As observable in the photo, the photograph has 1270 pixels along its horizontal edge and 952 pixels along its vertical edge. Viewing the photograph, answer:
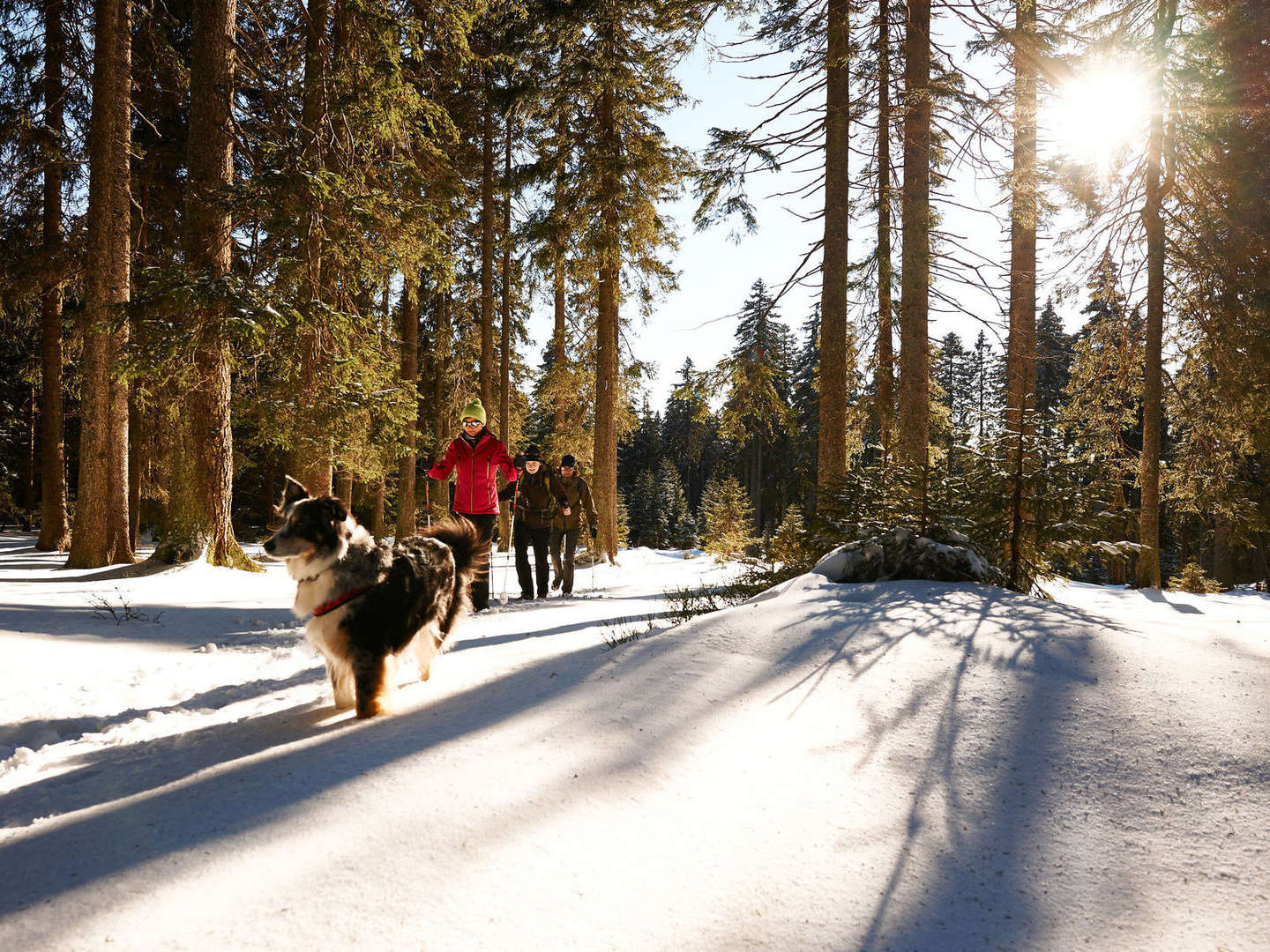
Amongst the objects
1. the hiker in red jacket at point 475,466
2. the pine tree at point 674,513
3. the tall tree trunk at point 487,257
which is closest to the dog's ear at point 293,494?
the hiker in red jacket at point 475,466

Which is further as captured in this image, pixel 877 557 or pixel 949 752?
pixel 877 557

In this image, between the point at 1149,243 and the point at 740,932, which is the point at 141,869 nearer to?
the point at 740,932

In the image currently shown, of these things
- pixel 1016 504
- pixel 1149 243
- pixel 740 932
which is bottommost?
pixel 740 932

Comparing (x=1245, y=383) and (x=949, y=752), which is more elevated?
(x=1245, y=383)

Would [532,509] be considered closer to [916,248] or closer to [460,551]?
[460,551]

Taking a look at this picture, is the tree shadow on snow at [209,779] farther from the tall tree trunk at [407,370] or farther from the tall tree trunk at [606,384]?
the tall tree trunk at [407,370]

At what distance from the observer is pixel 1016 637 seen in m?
4.01

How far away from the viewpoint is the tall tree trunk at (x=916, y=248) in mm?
7941

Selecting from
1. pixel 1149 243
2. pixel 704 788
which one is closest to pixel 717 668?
pixel 704 788

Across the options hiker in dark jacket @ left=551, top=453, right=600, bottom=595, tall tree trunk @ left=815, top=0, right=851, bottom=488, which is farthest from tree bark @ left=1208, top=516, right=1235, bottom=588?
hiker in dark jacket @ left=551, top=453, right=600, bottom=595

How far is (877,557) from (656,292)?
11957 millimetres

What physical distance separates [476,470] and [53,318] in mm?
13659

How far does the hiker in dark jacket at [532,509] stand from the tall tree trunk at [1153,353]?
10954 mm

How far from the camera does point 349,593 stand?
148 inches
